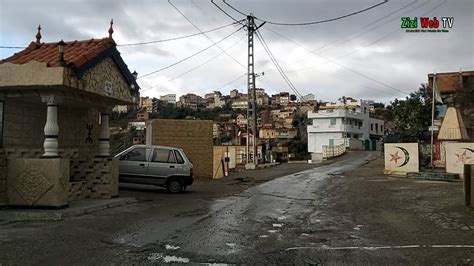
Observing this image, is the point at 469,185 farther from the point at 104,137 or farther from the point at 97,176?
the point at 104,137

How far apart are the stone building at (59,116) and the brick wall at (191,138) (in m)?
8.65

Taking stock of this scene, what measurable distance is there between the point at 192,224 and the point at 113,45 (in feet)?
21.4

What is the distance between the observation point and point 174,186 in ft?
58.0

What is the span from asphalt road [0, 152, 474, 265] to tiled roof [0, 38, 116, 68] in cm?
413

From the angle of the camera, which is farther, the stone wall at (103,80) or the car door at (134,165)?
the car door at (134,165)

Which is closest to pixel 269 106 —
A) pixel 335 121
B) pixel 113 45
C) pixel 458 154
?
pixel 335 121

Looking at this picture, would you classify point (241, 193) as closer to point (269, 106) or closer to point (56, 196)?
point (56, 196)

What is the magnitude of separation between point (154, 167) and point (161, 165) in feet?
0.94

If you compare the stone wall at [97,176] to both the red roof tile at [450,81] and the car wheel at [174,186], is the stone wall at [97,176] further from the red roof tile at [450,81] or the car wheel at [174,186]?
the red roof tile at [450,81]

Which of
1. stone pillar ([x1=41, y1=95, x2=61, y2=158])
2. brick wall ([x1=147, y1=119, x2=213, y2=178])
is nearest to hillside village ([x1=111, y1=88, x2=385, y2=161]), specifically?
brick wall ([x1=147, y1=119, x2=213, y2=178])

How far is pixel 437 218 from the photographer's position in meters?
11.1

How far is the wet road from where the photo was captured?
725cm

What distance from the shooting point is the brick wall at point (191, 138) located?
2472cm

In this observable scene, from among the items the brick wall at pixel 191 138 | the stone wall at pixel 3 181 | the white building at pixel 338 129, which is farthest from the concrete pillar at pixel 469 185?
the white building at pixel 338 129
